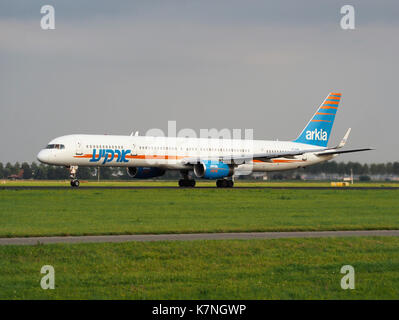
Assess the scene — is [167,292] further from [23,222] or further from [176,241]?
[23,222]

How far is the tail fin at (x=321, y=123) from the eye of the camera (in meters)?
77.7

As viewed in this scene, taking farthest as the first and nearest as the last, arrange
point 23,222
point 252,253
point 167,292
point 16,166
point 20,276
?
point 16,166 < point 23,222 < point 252,253 < point 20,276 < point 167,292

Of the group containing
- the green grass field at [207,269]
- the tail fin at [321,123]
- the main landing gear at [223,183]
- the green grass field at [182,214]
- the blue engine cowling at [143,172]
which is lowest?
the green grass field at [207,269]

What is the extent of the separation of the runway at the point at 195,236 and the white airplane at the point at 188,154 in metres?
35.7

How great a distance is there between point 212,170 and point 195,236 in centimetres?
3763

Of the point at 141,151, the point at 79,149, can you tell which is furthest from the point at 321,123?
the point at 79,149

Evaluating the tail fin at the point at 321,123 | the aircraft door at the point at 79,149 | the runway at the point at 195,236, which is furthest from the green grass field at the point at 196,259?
the tail fin at the point at 321,123

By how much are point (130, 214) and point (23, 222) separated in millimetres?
5982

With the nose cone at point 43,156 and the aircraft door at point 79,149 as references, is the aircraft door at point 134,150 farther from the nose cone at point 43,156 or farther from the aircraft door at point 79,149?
the nose cone at point 43,156

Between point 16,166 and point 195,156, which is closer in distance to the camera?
point 195,156

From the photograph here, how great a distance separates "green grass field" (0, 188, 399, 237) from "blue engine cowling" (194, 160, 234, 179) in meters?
13.6

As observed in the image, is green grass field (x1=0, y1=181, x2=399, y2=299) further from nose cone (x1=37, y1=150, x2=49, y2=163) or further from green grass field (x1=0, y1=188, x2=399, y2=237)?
nose cone (x1=37, y1=150, x2=49, y2=163)
